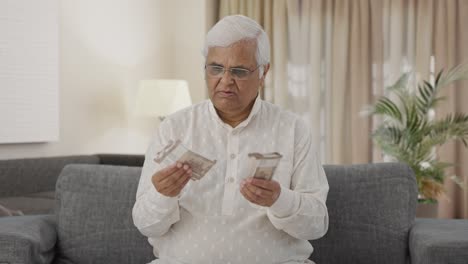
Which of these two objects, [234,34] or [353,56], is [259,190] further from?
[353,56]

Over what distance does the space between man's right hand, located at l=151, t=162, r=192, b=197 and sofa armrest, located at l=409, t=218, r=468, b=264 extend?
0.77 meters

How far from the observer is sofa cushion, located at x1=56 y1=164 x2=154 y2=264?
2568 mm

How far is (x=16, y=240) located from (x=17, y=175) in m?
2.16

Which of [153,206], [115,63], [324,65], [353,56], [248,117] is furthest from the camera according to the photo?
[324,65]

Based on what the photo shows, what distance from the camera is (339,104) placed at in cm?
624

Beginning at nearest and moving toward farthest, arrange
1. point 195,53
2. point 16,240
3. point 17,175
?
point 16,240 → point 17,175 → point 195,53

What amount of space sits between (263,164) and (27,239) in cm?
86

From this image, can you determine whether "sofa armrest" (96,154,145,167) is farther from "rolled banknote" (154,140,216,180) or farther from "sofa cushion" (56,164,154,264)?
"rolled banknote" (154,140,216,180)

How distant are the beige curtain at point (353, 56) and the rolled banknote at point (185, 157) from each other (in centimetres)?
431

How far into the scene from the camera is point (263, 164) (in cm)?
195

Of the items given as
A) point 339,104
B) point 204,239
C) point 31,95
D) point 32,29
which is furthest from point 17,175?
point 339,104

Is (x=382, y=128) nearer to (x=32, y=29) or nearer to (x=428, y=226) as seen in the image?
(x=32, y=29)

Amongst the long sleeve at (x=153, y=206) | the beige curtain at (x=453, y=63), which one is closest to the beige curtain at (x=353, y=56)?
the beige curtain at (x=453, y=63)

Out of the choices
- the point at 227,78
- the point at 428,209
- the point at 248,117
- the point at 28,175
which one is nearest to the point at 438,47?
the point at 428,209
